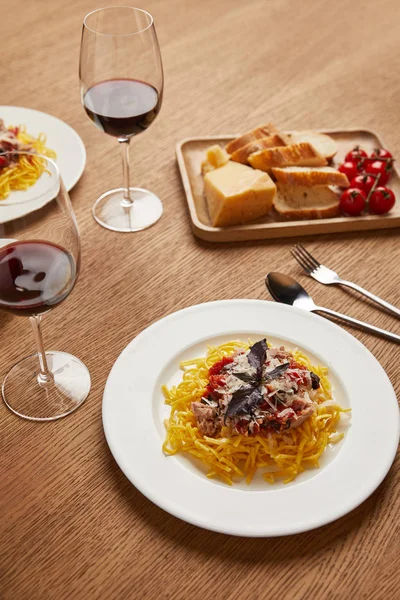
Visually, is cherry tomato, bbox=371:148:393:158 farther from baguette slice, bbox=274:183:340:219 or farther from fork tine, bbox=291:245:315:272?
fork tine, bbox=291:245:315:272

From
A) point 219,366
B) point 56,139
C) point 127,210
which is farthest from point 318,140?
point 219,366

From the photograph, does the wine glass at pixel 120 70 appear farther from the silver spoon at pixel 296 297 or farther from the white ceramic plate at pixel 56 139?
the silver spoon at pixel 296 297

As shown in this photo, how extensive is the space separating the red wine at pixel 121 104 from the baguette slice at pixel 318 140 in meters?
0.52

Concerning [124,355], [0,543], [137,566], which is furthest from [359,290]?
[0,543]

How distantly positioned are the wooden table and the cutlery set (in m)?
0.02

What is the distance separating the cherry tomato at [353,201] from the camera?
1.80m

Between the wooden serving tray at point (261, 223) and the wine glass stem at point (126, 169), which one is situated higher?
the wine glass stem at point (126, 169)

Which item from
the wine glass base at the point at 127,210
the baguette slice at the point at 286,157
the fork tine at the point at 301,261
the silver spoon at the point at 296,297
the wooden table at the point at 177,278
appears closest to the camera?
the wooden table at the point at 177,278

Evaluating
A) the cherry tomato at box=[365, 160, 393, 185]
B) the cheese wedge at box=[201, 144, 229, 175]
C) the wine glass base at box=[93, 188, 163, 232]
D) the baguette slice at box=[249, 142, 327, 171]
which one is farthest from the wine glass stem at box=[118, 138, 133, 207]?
the cherry tomato at box=[365, 160, 393, 185]

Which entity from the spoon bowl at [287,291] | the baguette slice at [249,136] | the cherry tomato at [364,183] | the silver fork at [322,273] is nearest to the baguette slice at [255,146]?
the baguette slice at [249,136]

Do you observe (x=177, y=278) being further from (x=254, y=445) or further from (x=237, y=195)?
(x=254, y=445)

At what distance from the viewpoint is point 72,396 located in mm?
1338

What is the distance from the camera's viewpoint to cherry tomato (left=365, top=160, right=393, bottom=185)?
6.31ft

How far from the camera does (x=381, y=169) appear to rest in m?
1.92
